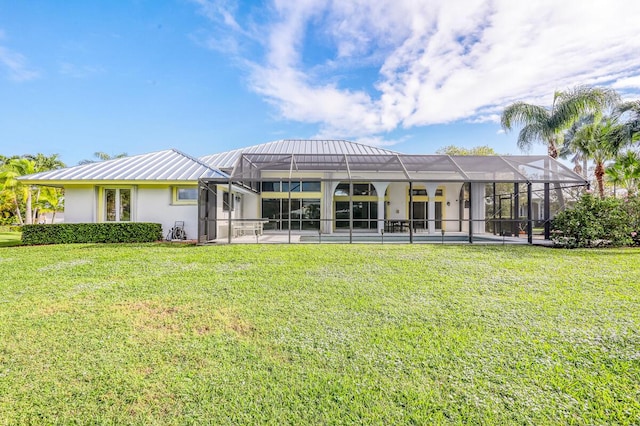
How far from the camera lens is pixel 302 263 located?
7930mm

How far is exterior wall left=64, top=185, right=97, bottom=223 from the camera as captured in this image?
13.0 metres

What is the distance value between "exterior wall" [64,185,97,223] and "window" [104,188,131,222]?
472 mm

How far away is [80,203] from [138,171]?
2.81 m

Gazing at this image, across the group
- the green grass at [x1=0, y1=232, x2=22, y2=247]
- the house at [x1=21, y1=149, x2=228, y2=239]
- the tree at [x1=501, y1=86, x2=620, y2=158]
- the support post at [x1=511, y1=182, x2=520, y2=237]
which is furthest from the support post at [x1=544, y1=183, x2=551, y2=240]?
the green grass at [x1=0, y1=232, x2=22, y2=247]

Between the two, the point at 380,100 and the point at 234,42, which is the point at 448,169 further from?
the point at 234,42

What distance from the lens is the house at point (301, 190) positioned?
12648mm

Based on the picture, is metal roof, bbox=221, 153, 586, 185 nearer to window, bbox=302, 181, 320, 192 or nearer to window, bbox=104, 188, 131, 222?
window, bbox=302, 181, 320, 192

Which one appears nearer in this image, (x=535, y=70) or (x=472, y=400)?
(x=472, y=400)

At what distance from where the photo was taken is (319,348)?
3.36 m

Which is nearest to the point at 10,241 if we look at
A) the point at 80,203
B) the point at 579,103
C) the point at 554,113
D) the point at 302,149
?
the point at 80,203

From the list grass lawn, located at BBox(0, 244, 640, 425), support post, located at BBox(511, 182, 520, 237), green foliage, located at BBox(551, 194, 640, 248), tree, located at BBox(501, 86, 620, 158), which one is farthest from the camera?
tree, located at BBox(501, 86, 620, 158)

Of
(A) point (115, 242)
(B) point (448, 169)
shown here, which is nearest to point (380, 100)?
(B) point (448, 169)

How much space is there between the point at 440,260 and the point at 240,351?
664 cm

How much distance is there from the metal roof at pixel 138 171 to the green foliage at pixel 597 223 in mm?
13624
